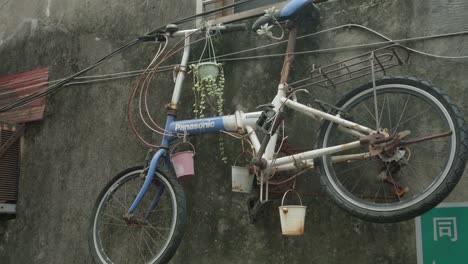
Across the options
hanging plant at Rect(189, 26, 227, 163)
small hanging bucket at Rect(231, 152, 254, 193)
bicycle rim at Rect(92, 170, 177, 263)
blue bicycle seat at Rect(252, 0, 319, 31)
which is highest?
blue bicycle seat at Rect(252, 0, 319, 31)

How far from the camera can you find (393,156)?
3654 millimetres

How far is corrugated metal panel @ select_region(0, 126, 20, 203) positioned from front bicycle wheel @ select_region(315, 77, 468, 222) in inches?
148

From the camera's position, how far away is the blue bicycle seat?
429 centimetres

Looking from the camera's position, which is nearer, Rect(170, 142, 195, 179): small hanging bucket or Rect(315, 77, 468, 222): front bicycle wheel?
Rect(315, 77, 468, 222): front bicycle wheel

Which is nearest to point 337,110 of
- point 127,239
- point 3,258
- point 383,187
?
point 383,187

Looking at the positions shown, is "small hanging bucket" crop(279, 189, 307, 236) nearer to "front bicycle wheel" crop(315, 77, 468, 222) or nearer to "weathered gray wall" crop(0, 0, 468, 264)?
"front bicycle wheel" crop(315, 77, 468, 222)

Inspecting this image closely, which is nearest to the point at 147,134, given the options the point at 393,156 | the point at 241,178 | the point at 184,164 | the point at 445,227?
the point at 184,164

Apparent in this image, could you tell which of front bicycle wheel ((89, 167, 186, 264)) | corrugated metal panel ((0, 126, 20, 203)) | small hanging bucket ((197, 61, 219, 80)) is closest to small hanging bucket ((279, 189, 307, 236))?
front bicycle wheel ((89, 167, 186, 264))

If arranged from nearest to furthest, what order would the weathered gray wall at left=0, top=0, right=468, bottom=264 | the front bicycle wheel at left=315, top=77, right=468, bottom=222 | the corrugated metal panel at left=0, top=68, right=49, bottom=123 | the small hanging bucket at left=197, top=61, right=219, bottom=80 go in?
the front bicycle wheel at left=315, top=77, right=468, bottom=222
the weathered gray wall at left=0, top=0, right=468, bottom=264
the small hanging bucket at left=197, top=61, right=219, bottom=80
the corrugated metal panel at left=0, top=68, right=49, bottom=123

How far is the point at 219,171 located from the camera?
4.86 meters

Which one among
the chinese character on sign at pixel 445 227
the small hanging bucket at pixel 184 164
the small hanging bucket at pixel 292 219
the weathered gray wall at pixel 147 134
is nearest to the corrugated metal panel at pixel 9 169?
the weathered gray wall at pixel 147 134

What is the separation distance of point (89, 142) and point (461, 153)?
12.2 ft

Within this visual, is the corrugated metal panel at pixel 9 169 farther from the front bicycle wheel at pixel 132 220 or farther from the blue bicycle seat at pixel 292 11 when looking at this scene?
the blue bicycle seat at pixel 292 11

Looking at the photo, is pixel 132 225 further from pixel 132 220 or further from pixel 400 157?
pixel 400 157
